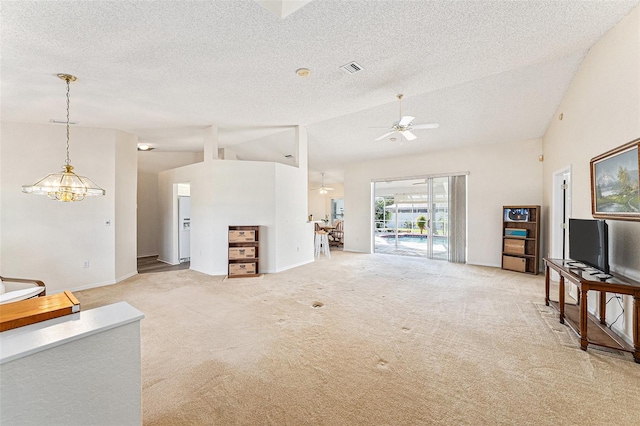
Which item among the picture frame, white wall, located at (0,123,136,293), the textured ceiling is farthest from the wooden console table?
white wall, located at (0,123,136,293)

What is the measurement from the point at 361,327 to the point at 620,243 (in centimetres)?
294

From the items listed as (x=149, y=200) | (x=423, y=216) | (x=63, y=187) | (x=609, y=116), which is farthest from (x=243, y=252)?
(x=423, y=216)

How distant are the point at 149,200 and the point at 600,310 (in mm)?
9413

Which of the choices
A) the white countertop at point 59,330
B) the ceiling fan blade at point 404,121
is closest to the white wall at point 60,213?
the white countertop at point 59,330

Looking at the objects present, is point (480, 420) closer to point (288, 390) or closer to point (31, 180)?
point (288, 390)

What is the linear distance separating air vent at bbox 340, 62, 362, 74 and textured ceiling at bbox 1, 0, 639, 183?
0.30ft

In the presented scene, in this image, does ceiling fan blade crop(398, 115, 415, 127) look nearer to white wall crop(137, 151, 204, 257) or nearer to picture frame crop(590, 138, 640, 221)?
picture frame crop(590, 138, 640, 221)

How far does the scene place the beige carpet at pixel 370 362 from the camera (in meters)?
1.86

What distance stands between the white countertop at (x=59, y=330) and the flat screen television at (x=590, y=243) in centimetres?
416

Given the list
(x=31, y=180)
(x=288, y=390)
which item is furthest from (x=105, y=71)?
(x=288, y=390)

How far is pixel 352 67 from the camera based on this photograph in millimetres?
3369

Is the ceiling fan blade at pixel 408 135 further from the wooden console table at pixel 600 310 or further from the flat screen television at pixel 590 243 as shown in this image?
the wooden console table at pixel 600 310

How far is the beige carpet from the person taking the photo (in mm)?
1857

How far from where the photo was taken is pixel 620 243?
2971 mm
